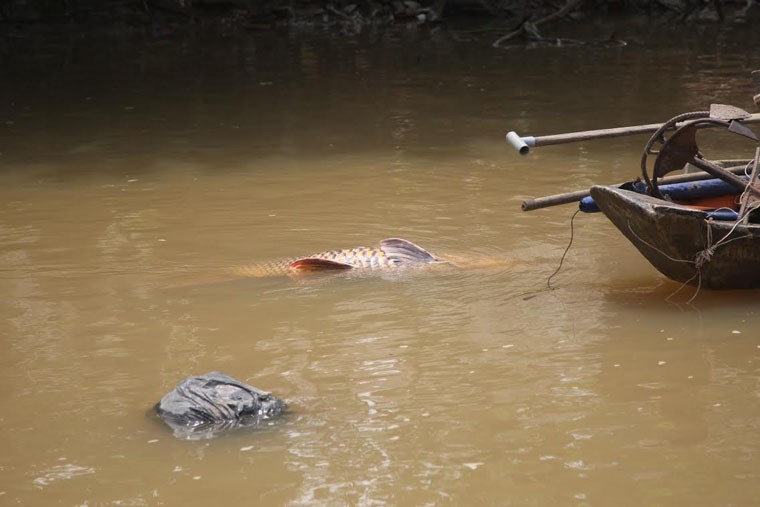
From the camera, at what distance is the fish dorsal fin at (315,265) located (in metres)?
6.28

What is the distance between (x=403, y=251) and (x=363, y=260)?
23cm

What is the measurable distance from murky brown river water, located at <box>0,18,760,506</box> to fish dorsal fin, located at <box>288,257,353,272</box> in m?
0.14

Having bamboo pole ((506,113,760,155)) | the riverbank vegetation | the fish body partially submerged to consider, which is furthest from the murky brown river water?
the riverbank vegetation

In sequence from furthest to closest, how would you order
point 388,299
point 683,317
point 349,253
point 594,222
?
1. point 594,222
2. point 349,253
3. point 388,299
4. point 683,317

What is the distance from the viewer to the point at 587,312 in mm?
5609

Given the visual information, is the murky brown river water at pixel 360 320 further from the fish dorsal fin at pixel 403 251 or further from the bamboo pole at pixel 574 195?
the bamboo pole at pixel 574 195

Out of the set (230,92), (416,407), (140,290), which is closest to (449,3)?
(230,92)

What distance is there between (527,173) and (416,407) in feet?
13.7

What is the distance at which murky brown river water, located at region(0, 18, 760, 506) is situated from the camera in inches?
159

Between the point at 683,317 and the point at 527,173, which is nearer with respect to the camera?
the point at 683,317

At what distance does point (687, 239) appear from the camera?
5355 mm

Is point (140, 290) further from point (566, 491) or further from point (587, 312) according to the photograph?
point (566, 491)

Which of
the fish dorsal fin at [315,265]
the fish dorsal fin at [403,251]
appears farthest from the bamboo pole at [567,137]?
the fish dorsal fin at [315,265]

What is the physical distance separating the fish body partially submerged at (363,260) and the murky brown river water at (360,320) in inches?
5.4
